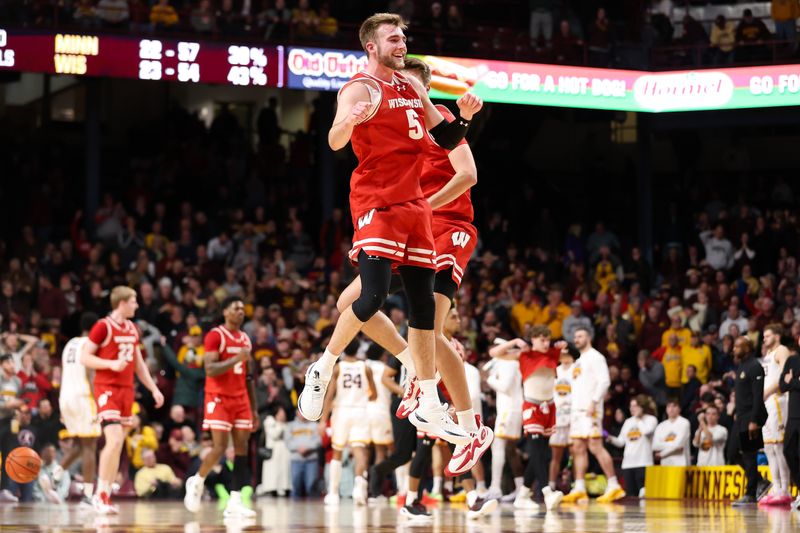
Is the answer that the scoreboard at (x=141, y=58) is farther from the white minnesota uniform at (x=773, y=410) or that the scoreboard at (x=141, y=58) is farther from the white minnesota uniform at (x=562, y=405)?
the white minnesota uniform at (x=773, y=410)

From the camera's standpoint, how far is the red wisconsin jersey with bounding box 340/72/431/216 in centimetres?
871

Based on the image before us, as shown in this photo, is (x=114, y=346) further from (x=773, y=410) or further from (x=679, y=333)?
(x=679, y=333)

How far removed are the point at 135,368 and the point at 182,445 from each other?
5307 mm

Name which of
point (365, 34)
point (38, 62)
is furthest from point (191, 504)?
point (38, 62)

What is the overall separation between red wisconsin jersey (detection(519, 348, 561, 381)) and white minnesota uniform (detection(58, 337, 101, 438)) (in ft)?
17.1

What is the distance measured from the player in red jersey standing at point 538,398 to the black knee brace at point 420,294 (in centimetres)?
735

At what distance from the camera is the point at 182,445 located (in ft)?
65.6

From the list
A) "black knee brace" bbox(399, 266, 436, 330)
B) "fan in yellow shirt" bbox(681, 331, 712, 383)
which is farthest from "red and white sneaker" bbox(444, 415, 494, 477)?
"fan in yellow shirt" bbox(681, 331, 712, 383)

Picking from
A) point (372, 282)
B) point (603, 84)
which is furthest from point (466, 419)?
point (603, 84)

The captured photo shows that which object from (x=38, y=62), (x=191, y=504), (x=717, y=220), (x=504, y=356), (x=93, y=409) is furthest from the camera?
(x=717, y=220)

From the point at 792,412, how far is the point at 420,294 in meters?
9.12

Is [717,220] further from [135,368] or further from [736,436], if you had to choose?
[135,368]

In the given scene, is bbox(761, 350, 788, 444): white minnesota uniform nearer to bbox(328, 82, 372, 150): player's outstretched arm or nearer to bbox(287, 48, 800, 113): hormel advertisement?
bbox(287, 48, 800, 113): hormel advertisement

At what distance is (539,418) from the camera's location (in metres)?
16.5
